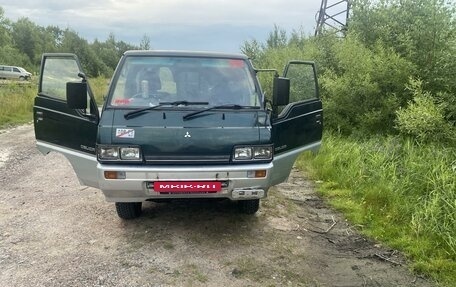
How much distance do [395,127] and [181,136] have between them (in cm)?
465

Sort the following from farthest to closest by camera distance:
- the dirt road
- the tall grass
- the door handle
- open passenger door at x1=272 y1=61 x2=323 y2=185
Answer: the tall grass, the door handle, open passenger door at x1=272 y1=61 x2=323 y2=185, the dirt road

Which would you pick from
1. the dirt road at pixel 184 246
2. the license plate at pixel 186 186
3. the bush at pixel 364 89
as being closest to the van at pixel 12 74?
the bush at pixel 364 89

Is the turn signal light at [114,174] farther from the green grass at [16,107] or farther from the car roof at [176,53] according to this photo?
the green grass at [16,107]

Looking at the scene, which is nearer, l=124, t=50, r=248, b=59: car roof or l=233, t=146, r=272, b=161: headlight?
l=233, t=146, r=272, b=161: headlight

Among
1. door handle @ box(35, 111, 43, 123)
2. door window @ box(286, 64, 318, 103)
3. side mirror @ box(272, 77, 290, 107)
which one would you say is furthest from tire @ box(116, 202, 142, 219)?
door window @ box(286, 64, 318, 103)

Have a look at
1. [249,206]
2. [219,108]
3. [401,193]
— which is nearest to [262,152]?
[219,108]

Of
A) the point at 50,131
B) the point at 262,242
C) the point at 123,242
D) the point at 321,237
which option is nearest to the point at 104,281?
the point at 123,242

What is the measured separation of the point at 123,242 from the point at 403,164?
424 centimetres

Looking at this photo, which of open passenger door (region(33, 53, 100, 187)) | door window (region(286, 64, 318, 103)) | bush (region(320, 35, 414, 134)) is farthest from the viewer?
bush (region(320, 35, 414, 134))

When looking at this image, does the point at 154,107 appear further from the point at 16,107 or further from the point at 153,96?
the point at 16,107

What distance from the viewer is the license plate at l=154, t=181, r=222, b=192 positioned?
4.18 metres

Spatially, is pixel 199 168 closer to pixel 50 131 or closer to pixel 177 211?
pixel 177 211

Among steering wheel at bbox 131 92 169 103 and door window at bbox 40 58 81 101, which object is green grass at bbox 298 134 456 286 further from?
door window at bbox 40 58 81 101

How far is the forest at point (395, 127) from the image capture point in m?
4.73
